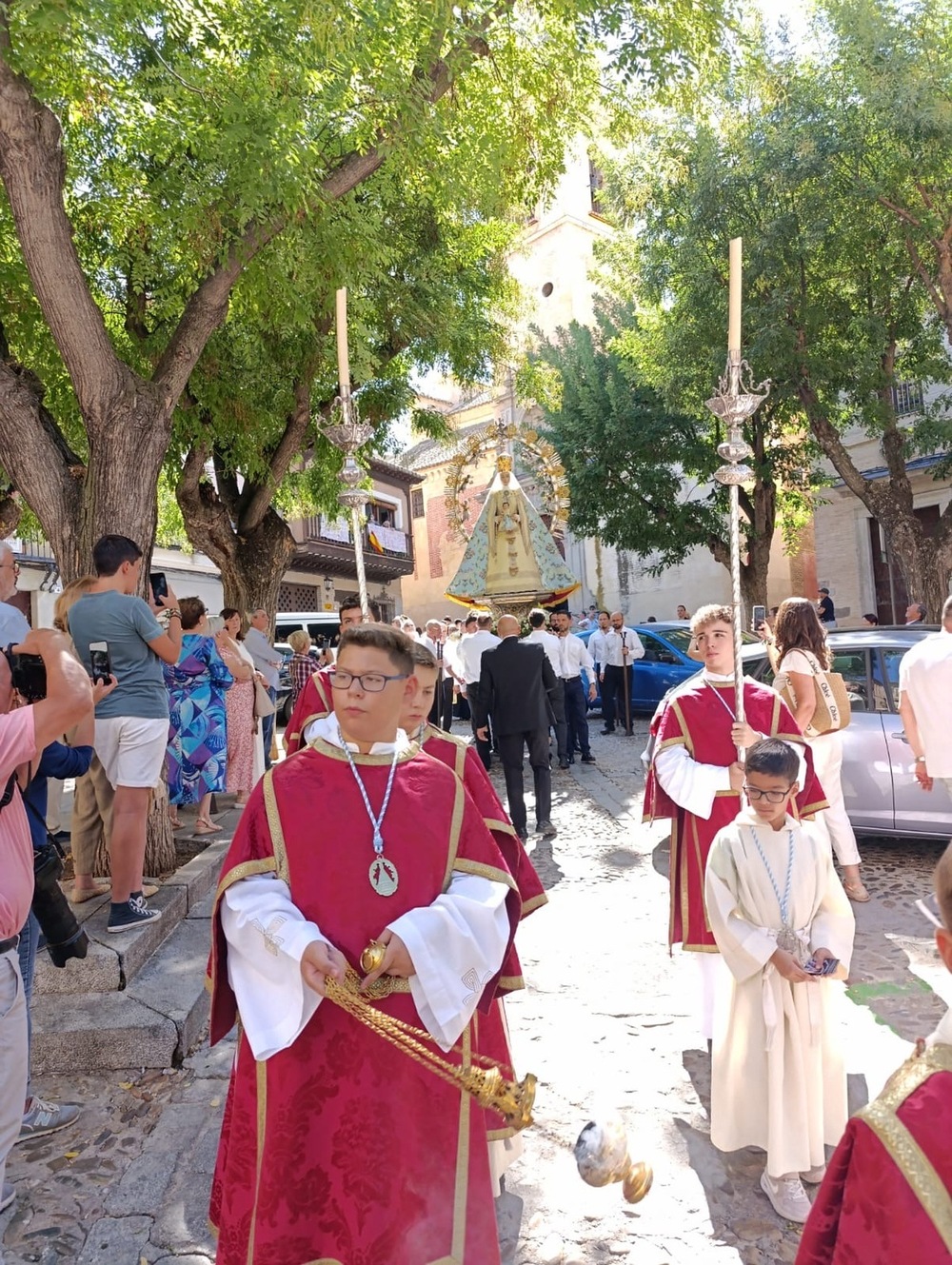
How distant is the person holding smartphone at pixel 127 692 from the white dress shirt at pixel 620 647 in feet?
30.7

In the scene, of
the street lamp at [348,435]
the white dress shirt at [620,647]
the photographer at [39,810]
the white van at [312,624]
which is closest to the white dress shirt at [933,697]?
the street lamp at [348,435]

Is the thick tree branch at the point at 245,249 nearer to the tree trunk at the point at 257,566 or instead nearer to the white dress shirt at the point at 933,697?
the white dress shirt at the point at 933,697

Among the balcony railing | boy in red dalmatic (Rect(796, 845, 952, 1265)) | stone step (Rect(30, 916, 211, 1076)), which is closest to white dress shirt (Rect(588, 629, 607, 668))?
stone step (Rect(30, 916, 211, 1076))

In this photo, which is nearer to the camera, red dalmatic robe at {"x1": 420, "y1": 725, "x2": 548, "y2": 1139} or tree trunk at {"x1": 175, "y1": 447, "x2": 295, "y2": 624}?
red dalmatic robe at {"x1": 420, "y1": 725, "x2": 548, "y2": 1139}

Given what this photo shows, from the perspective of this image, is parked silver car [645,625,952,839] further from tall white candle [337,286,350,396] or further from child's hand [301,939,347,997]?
child's hand [301,939,347,997]

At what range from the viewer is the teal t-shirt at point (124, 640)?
15.1 feet

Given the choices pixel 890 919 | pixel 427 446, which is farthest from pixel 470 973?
pixel 427 446

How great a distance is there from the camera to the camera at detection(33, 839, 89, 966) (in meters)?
3.09

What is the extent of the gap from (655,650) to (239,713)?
774 cm

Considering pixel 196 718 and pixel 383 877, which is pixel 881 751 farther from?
pixel 383 877

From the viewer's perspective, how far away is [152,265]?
8.52 meters

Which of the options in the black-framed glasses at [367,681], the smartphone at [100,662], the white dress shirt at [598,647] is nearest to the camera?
the black-framed glasses at [367,681]

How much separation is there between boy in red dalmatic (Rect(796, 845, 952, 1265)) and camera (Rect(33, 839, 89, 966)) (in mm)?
2601

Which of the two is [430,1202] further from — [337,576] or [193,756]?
[337,576]
